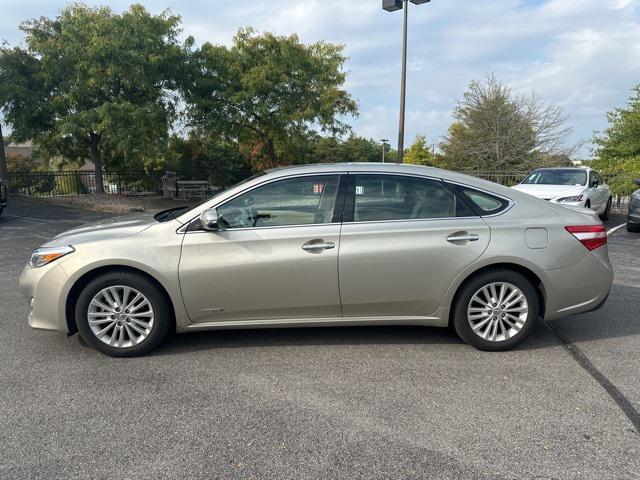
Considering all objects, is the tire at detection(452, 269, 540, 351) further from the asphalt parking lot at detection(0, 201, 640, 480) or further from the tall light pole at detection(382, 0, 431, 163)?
the tall light pole at detection(382, 0, 431, 163)

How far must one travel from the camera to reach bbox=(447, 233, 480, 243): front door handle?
384 cm

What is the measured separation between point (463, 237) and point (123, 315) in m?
2.87

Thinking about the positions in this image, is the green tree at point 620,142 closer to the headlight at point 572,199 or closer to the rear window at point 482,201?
the headlight at point 572,199

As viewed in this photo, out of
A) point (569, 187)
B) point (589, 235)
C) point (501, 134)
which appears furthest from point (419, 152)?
point (589, 235)

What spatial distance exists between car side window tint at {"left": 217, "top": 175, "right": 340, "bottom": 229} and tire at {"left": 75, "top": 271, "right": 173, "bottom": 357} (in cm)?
83

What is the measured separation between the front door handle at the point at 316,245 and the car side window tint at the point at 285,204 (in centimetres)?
19

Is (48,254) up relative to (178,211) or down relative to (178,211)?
down

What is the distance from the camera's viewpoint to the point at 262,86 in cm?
1747

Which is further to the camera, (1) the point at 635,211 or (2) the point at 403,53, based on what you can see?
(2) the point at 403,53

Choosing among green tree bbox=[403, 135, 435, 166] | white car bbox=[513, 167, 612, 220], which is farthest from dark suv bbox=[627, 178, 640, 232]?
green tree bbox=[403, 135, 435, 166]

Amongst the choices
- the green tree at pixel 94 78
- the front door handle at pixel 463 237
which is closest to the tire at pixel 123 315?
the front door handle at pixel 463 237

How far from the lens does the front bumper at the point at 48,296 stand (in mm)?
3740

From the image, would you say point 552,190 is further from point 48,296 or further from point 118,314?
point 48,296

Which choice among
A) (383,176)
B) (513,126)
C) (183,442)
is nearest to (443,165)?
(513,126)
